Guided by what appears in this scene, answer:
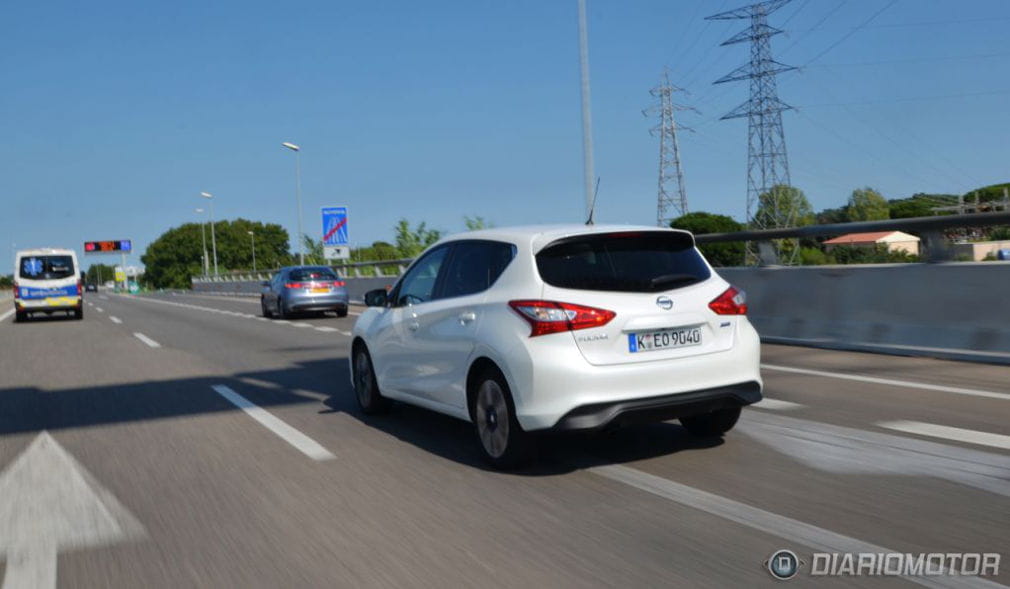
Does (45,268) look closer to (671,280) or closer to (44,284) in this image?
(44,284)

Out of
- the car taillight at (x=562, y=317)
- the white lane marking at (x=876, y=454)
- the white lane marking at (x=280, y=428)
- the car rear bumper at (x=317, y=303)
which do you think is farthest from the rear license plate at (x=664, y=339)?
the car rear bumper at (x=317, y=303)

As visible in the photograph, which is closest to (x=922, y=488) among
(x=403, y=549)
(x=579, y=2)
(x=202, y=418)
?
(x=403, y=549)

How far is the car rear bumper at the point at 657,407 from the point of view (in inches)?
212

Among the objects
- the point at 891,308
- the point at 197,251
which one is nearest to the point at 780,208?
the point at 891,308

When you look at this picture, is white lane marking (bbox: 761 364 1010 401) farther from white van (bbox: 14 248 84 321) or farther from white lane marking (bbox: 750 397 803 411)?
white van (bbox: 14 248 84 321)

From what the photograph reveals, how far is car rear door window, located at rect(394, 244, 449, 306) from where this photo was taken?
7027mm

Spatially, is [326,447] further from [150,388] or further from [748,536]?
[150,388]

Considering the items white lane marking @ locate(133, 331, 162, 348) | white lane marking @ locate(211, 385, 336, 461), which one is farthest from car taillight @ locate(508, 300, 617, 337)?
white lane marking @ locate(133, 331, 162, 348)

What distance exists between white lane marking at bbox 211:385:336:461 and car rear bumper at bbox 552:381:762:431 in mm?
1947

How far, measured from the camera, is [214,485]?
5.83m

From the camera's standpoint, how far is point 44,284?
29281mm

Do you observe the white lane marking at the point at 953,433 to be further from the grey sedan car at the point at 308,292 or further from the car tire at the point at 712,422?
the grey sedan car at the point at 308,292

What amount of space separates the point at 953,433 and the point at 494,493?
119 inches

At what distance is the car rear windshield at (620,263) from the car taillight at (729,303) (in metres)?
0.17
